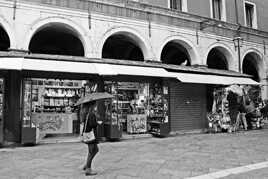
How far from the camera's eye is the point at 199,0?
1345cm

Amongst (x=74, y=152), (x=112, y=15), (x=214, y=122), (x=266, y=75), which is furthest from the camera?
(x=266, y=75)

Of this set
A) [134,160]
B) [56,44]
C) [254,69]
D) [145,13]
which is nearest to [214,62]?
[254,69]

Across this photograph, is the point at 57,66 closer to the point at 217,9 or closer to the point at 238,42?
the point at 217,9

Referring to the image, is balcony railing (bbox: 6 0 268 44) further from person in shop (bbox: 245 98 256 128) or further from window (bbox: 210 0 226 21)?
person in shop (bbox: 245 98 256 128)

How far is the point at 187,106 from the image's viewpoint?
12078 millimetres

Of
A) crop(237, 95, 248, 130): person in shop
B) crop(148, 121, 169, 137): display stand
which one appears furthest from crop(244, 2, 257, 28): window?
crop(148, 121, 169, 137): display stand

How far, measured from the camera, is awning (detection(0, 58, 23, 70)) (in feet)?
24.6

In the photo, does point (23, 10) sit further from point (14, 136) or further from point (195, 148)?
point (195, 148)

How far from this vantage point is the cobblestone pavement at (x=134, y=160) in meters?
5.13

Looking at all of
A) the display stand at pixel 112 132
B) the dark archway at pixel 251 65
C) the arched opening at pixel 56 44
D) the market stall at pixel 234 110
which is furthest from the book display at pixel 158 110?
the dark archway at pixel 251 65

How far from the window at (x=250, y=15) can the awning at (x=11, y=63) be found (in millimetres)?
13529

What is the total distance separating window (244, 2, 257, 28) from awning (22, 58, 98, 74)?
37.6ft

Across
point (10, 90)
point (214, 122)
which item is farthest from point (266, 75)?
point (10, 90)

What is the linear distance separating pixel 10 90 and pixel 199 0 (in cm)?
1014
